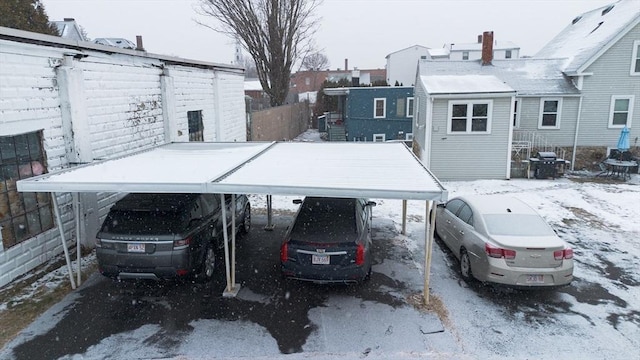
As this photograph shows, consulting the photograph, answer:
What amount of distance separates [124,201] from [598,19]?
26.8 meters

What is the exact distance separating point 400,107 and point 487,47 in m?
6.14

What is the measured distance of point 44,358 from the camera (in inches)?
211

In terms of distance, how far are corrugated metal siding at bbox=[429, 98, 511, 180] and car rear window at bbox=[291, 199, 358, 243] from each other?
9.85 meters

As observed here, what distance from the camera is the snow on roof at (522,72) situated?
64.4 ft

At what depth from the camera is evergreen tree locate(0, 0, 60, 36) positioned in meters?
16.1

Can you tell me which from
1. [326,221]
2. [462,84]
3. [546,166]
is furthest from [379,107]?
[326,221]

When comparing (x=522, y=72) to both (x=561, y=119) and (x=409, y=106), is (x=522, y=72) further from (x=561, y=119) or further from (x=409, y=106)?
(x=409, y=106)

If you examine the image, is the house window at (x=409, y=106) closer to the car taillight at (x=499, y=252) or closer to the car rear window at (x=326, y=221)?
the car rear window at (x=326, y=221)

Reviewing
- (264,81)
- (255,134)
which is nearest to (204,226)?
(255,134)

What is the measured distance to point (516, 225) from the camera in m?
7.44

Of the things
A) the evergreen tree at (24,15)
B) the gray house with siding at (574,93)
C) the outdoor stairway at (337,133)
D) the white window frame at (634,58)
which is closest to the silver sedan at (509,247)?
the gray house with siding at (574,93)

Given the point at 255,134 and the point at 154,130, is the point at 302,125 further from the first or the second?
the point at 154,130

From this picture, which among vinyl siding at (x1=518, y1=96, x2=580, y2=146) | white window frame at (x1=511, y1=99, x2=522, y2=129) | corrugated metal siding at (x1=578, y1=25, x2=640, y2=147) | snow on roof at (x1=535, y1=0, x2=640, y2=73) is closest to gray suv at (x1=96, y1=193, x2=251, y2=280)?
white window frame at (x1=511, y1=99, x2=522, y2=129)

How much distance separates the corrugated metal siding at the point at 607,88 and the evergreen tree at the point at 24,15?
23.9m
